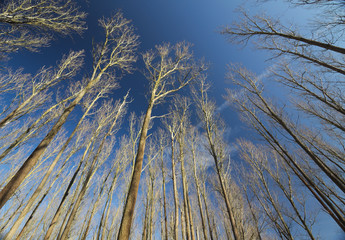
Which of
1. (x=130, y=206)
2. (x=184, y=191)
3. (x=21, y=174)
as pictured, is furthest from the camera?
(x=184, y=191)

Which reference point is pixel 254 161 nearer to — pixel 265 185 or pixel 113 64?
pixel 265 185

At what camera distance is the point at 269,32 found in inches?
227

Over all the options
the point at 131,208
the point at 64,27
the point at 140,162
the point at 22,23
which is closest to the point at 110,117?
the point at 64,27

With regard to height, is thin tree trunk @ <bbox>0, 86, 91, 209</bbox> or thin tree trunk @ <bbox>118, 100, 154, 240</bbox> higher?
thin tree trunk @ <bbox>0, 86, 91, 209</bbox>

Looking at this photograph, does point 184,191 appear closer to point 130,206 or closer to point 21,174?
point 130,206


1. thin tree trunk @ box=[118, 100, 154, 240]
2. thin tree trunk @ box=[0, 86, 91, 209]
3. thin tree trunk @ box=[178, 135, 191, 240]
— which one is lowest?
thin tree trunk @ box=[118, 100, 154, 240]

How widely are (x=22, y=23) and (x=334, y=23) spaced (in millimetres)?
9555

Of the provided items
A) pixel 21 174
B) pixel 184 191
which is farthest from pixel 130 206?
pixel 184 191

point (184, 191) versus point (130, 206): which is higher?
point (184, 191)

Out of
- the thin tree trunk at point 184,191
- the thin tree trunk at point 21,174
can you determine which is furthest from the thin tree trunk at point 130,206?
the thin tree trunk at point 184,191

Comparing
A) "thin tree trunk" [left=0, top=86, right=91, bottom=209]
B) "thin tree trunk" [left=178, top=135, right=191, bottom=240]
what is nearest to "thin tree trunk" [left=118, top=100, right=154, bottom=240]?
"thin tree trunk" [left=0, top=86, right=91, bottom=209]

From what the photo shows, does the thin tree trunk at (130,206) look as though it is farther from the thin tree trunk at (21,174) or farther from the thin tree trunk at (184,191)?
the thin tree trunk at (184,191)

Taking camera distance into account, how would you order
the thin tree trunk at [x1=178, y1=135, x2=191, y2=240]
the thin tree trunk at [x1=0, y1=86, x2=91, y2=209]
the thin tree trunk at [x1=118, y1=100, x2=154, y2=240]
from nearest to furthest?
the thin tree trunk at [x1=118, y1=100, x2=154, y2=240], the thin tree trunk at [x1=0, y1=86, x2=91, y2=209], the thin tree trunk at [x1=178, y1=135, x2=191, y2=240]

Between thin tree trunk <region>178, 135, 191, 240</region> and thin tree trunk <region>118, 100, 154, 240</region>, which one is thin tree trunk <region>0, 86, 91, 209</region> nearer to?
thin tree trunk <region>118, 100, 154, 240</region>
